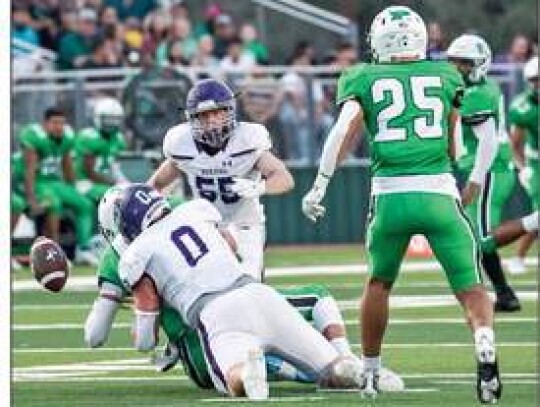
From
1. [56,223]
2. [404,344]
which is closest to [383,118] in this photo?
[404,344]

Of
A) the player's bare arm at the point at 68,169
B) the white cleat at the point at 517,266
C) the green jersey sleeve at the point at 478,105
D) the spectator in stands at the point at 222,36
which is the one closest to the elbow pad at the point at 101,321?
the green jersey sleeve at the point at 478,105

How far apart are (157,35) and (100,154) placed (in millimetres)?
2748

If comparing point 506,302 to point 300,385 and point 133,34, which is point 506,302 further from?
point 133,34

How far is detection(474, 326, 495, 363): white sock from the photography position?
1009 centimetres

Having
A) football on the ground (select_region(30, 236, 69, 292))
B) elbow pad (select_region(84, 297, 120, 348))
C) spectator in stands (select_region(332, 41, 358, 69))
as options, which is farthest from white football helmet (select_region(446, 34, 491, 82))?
spectator in stands (select_region(332, 41, 358, 69))

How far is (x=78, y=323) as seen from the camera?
1558 centimetres

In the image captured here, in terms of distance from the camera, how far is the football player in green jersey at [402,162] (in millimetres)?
10477

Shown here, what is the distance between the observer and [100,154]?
21.9 metres

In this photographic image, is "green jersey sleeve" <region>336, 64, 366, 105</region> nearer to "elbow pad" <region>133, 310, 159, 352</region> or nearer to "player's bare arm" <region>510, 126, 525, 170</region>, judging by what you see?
"elbow pad" <region>133, 310, 159, 352</region>

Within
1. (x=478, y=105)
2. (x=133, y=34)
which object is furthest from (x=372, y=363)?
(x=133, y=34)

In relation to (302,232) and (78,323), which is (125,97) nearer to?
(302,232)

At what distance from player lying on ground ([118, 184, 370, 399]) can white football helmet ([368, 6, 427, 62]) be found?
1198 millimetres

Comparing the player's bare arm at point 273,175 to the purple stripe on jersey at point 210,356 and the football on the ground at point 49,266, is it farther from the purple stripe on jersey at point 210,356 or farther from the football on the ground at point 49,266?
the purple stripe on jersey at point 210,356

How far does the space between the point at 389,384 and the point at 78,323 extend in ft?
16.8
